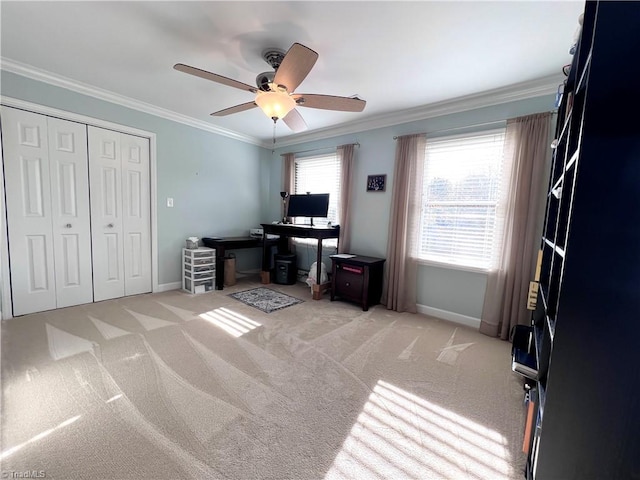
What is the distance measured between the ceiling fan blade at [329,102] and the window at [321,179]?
5.60ft

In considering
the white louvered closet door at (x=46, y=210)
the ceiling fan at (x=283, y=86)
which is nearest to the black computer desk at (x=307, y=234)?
the ceiling fan at (x=283, y=86)

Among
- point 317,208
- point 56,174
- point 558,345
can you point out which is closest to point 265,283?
point 317,208

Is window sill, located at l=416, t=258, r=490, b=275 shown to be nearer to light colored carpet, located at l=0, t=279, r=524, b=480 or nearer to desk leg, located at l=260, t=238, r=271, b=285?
light colored carpet, located at l=0, t=279, r=524, b=480

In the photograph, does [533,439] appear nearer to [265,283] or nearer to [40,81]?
[265,283]

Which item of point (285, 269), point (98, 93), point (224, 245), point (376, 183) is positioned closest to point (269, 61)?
point (376, 183)

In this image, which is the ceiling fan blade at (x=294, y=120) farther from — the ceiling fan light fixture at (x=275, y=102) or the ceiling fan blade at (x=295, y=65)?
the ceiling fan blade at (x=295, y=65)

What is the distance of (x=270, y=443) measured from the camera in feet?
4.47

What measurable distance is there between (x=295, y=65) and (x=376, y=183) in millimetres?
2083

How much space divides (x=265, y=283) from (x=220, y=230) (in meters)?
1.16

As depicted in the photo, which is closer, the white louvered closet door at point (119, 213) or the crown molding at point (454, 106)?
the crown molding at point (454, 106)

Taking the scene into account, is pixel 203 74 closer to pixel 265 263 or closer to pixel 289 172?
pixel 289 172

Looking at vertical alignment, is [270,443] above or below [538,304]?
below

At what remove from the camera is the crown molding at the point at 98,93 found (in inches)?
97.5

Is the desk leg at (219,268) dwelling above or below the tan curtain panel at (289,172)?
below
